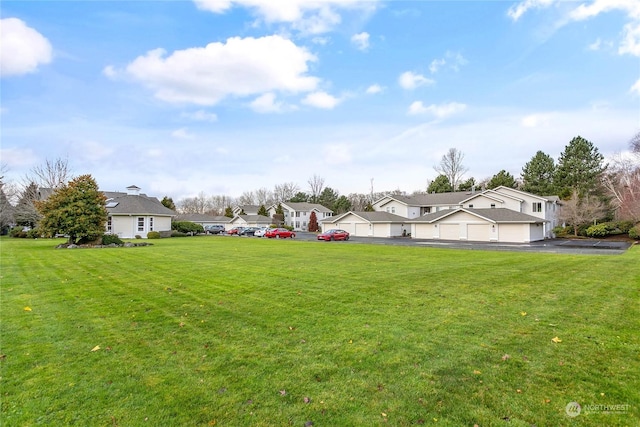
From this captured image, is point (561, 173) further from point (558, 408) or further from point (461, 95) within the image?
point (558, 408)

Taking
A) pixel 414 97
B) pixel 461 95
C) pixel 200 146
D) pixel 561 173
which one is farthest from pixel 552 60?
pixel 561 173

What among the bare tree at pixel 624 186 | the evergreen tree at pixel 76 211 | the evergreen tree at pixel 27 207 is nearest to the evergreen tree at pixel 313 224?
the evergreen tree at pixel 27 207

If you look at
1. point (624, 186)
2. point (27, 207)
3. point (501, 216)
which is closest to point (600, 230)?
point (624, 186)

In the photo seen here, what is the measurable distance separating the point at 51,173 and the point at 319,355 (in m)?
52.0

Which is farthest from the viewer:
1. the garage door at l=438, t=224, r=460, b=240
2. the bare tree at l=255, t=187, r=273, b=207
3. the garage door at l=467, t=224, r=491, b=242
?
the bare tree at l=255, t=187, r=273, b=207

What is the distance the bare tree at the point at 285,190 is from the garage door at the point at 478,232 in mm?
59908

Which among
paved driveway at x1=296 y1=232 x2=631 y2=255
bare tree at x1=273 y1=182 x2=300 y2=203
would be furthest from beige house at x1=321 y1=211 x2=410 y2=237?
bare tree at x1=273 y1=182 x2=300 y2=203

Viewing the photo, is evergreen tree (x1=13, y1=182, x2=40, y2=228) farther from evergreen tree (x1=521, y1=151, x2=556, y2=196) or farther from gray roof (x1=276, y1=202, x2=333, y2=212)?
evergreen tree (x1=521, y1=151, x2=556, y2=196)

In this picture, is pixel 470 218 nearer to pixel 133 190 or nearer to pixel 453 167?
pixel 453 167

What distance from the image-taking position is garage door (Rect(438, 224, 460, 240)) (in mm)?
38219

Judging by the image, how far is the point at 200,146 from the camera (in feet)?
100

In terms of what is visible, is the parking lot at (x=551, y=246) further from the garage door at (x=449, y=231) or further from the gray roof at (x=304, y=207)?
the gray roof at (x=304, y=207)

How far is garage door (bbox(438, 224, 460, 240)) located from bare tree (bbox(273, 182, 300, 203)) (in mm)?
57074

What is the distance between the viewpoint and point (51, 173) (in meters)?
42.1
